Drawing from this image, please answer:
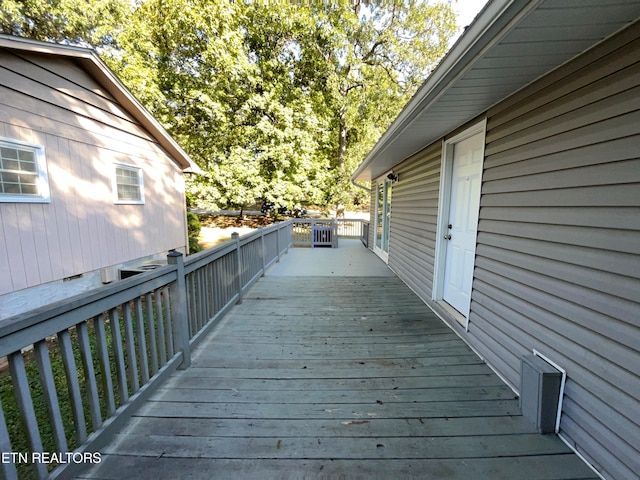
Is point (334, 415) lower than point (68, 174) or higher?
lower

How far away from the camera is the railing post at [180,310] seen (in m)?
2.11

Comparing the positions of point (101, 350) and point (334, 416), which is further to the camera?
point (334, 416)

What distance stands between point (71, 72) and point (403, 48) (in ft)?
38.0

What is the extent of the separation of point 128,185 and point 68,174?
51.0 inches

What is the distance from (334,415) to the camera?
5.85 ft

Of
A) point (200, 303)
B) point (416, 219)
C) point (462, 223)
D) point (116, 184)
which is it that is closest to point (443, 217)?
point (462, 223)

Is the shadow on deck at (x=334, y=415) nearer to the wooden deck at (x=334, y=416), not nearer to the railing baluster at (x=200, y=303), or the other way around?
the wooden deck at (x=334, y=416)

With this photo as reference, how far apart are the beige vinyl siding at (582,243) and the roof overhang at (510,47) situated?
0.37ft

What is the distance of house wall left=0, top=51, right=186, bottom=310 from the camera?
3494 mm

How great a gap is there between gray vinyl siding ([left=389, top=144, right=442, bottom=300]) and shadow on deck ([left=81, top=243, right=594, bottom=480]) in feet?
3.95

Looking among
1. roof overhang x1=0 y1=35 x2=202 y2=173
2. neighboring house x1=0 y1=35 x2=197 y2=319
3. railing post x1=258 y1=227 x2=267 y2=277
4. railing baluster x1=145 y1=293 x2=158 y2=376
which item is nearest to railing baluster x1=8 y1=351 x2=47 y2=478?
railing baluster x1=145 y1=293 x2=158 y2=376

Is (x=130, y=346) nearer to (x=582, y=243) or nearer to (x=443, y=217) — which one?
(x=582, y=243)

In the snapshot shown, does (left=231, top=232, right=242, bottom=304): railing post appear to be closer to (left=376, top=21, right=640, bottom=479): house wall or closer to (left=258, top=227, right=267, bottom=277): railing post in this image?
(left=258, top=227, right=267, bottom=277): railing post

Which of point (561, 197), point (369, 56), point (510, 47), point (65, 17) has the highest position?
point (65, 17)
